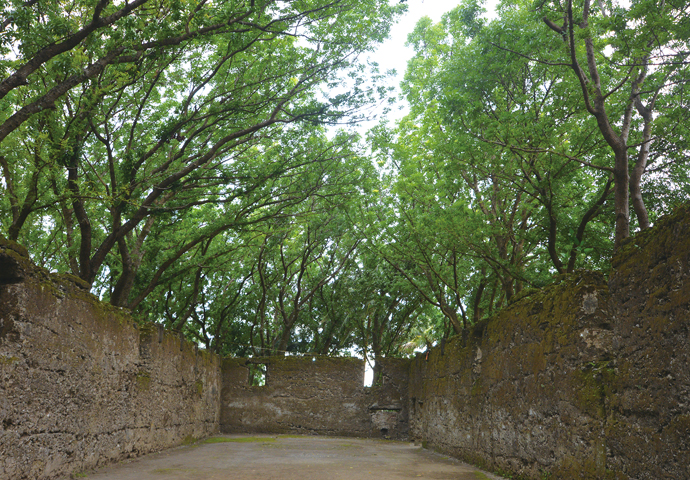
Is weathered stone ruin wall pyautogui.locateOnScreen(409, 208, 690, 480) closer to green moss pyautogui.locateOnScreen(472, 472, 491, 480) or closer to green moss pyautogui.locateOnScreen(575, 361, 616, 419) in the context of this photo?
green moss pyautogui.locateOnScreen(575, 361, 616, 419)

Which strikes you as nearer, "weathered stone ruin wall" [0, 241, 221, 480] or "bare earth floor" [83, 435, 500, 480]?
"weathered stone ruin wall" [0, 241, 221, 480]

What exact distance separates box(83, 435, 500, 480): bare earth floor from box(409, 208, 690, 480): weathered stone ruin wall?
86 centimetres

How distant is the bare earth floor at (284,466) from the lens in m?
6.95

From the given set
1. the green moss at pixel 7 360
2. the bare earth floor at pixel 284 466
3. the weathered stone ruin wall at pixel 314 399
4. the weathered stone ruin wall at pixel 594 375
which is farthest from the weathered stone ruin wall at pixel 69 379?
the weathered stone ruin wall at pixel 314 399

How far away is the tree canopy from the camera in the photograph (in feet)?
22.5

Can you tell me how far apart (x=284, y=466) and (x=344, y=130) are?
733cm

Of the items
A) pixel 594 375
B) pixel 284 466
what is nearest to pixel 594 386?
pixel 594 375

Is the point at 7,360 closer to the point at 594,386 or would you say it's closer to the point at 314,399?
the point at 594,386

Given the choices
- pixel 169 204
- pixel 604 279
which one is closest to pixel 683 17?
pixel 604 279

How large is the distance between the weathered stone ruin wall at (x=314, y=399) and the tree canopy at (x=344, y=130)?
429 centimetres

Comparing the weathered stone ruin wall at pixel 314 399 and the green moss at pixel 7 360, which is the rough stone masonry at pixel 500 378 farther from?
the weathered stone ruin wall at pixel 314 399

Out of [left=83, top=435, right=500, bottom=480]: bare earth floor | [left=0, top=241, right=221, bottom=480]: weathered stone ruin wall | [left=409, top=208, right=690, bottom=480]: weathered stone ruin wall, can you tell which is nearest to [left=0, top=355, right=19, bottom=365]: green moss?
[left=0, top=241, right=221, bottom=480]: weathered stone ruin wall

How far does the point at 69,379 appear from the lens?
614cm

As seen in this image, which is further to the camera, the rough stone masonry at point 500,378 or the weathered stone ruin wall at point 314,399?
the weathered stone ruin wall at point 314,399
